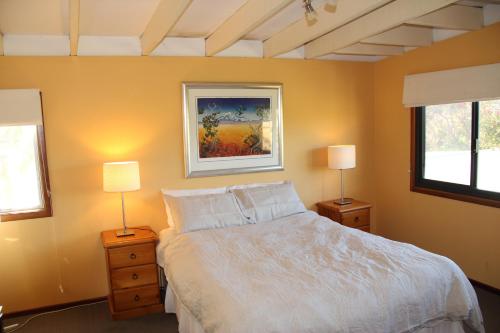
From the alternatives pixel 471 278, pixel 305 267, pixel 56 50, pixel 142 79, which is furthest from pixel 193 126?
pixel 471 278

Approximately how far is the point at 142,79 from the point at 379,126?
273 cm

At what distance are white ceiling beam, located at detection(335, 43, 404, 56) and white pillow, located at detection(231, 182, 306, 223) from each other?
1470mm

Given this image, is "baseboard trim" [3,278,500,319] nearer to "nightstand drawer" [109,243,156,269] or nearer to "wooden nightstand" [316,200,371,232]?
"nightstand drawer" [109,243,156,269]

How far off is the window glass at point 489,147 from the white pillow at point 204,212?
7.03ft

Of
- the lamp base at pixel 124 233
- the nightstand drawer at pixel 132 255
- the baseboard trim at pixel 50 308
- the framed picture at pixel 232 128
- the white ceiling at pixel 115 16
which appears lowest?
the baseboard trim at pixel 50 308

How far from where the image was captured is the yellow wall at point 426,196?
11.4 ft

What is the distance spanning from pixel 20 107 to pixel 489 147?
3.97 m

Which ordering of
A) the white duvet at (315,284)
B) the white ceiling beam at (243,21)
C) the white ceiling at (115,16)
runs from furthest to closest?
the white ceiling at (115,16), the white ceiling beam at (243,21), the white duvet at (315,284)

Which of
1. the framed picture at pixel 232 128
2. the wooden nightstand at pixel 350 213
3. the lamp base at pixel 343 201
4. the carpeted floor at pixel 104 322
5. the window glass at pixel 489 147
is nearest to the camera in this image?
the carpeted floor at pixel 104 322

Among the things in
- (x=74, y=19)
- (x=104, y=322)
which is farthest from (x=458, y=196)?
(x=74, y=19)

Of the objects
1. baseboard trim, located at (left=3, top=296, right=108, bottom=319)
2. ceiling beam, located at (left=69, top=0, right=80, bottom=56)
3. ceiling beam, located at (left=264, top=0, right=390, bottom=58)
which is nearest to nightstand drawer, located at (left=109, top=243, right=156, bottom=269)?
baseboard trim, located at (left=3, top=296, right=108, bottom=319)

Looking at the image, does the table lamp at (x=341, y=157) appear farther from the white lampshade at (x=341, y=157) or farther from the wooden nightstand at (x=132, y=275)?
the wooden nightstand at (x=132, y=275)

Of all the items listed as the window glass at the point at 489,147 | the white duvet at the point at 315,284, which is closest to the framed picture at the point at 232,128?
the white duvet at the point at 315,284

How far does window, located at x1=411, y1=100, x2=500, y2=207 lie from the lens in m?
3.44
